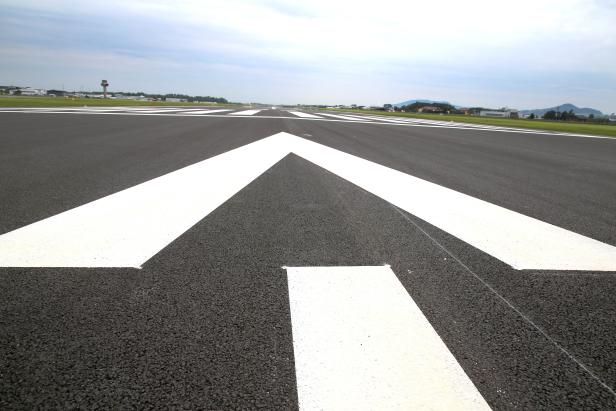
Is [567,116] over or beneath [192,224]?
over

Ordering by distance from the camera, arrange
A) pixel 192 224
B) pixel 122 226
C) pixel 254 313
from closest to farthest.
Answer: pixel 254 313 → pixel 122 226 → pixel 192 224

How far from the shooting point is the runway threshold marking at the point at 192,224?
1.81 m

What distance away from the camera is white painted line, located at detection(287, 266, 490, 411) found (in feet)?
3.22

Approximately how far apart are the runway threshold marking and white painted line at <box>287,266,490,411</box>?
0.86 m

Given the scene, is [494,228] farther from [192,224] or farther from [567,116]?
[567,116]

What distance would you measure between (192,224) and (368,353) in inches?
59.0

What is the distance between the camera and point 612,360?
120 cm

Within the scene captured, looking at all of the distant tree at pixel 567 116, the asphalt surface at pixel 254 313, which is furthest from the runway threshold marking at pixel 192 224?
the distant tree at pixel 567 116

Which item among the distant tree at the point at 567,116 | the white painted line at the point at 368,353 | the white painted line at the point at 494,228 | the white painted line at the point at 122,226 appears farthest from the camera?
the distant tree at the point at 567,116

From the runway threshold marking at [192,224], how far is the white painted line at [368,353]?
0.86 m

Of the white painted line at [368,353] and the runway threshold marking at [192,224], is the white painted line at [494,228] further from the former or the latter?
the white painted line at [368,353]

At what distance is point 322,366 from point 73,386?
2.30 ft

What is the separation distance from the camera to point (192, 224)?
Answer: 89.3 inches

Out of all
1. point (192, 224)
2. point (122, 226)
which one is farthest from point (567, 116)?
point (122, 226)
